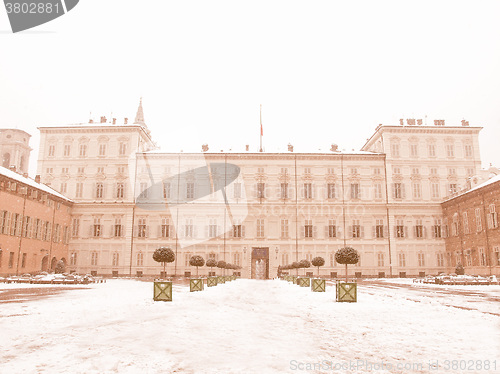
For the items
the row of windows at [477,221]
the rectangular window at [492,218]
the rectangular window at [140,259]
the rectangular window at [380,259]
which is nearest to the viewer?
the rectangular window at [492,218]

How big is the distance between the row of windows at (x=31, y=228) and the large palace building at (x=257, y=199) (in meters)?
2.71

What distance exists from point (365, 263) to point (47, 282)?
30092mm

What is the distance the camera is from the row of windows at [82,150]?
146 ft

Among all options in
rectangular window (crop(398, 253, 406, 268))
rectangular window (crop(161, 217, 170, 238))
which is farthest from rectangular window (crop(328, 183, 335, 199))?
rectangular window (crop(161, 217, 170, 238))

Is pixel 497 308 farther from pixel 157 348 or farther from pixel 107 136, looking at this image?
pixel 107 136

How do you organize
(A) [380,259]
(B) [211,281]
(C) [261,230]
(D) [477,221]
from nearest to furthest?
(B) [211,281] < (D) [477,221] < (A) [380,259] < (C) [261,230]

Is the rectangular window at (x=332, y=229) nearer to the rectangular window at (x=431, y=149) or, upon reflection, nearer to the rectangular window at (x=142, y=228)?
the rectangular window at (x=431, y=149)

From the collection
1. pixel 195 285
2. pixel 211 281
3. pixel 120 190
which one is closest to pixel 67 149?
pixel 120 190

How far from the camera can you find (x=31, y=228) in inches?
1385

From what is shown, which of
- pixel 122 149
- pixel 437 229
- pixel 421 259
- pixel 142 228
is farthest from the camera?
pixel 122 149

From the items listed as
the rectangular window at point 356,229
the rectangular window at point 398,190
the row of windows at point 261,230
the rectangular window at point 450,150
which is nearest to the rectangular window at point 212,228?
the row of windows at point 261,230

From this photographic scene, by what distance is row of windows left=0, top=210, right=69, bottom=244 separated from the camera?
31453mm

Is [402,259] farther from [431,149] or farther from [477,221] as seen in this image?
[431,149]

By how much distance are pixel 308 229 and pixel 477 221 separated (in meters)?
15.9
